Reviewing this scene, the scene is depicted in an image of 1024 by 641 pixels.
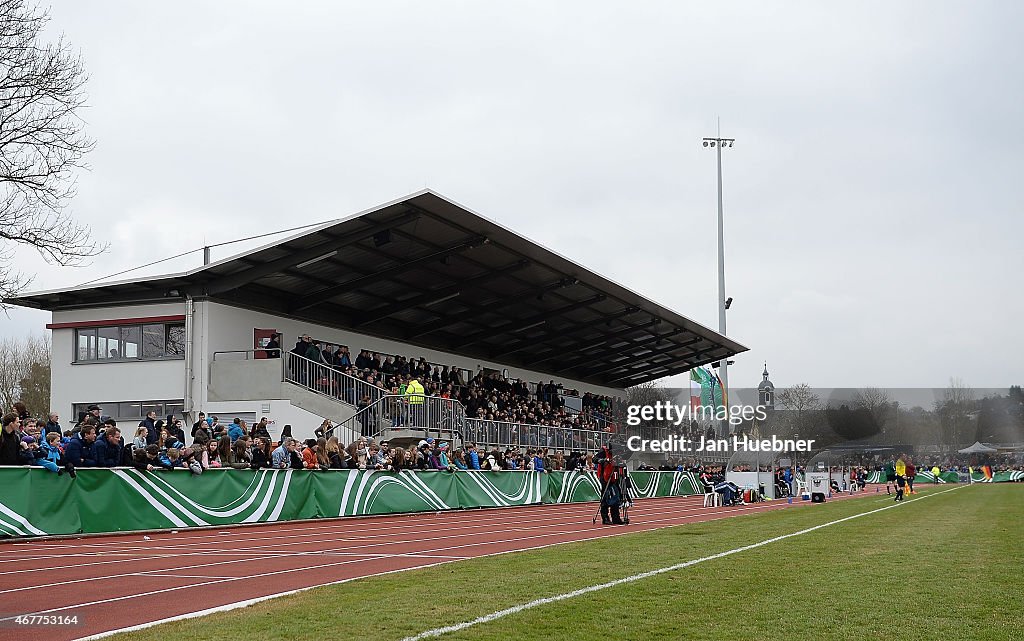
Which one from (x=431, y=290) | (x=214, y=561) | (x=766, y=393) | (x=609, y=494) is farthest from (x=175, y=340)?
(x=766, y=393)

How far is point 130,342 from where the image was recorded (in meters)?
34.4

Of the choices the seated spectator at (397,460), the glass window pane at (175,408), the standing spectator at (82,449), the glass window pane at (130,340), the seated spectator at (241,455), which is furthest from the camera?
the glass window pane at (130,340)

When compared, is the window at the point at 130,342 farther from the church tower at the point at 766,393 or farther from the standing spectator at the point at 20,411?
the church tower at the point at 766,393

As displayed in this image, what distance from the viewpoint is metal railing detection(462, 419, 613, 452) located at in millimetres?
39500

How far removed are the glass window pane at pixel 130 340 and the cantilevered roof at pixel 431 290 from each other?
3.15ft

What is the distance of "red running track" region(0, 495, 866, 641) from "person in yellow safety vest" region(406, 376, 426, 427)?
30.1ft

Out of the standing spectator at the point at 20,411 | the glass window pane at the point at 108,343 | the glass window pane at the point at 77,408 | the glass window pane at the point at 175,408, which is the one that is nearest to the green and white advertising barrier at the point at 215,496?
the standing spectator at the point at 20,411

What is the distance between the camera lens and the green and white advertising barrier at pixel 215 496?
56.6ft

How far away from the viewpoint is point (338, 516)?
24.9 m

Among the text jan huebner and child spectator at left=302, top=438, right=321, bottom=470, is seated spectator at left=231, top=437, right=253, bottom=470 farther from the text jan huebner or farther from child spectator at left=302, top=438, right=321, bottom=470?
the text jan huebner

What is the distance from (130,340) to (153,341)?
0.97 metres

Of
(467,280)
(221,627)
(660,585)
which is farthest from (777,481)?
(221,627)

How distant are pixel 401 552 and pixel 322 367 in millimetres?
18718

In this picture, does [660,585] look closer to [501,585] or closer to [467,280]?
[501,585]
